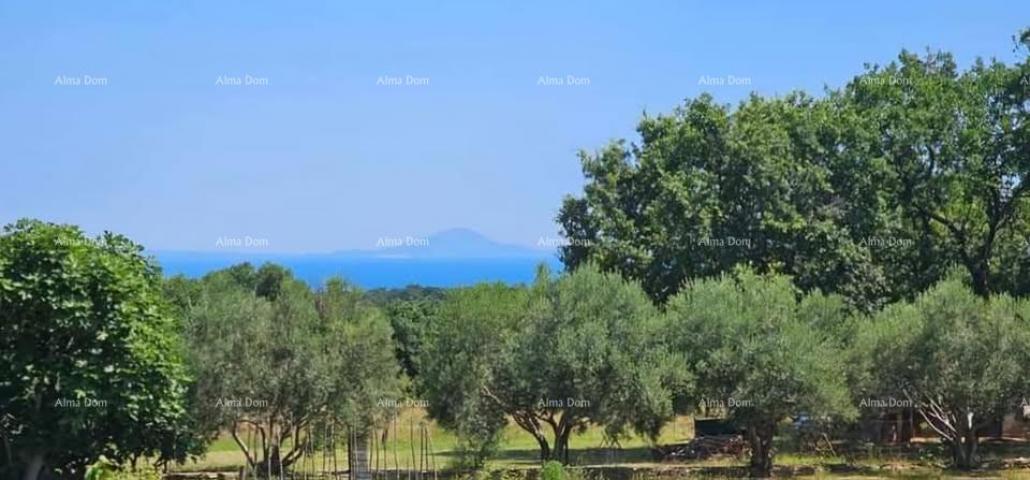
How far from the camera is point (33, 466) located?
77.1 feet

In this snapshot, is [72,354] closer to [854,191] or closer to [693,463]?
[693,463]

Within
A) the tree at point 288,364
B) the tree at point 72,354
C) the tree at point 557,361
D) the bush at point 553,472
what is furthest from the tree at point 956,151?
the tree at point 72,354

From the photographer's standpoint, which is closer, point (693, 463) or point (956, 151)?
point (693, 463)

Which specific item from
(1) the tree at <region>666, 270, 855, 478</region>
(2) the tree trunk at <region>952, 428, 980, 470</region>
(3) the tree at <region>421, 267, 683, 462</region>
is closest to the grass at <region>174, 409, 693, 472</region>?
(3) the tree at <region>421, 267, 683, 462</region>

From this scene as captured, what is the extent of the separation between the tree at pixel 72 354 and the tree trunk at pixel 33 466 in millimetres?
19

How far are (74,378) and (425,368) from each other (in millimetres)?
10250

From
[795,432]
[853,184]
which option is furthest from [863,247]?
[795,432]

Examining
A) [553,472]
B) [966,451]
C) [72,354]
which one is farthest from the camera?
[966,451]

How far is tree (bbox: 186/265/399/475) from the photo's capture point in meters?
27.6

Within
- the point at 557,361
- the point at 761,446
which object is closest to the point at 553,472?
the point at 557,361

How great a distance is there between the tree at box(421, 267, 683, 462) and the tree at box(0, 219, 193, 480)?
8.17 metres

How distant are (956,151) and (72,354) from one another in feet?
84.2

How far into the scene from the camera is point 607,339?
2836 cm

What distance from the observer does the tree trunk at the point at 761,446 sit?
29391mm
